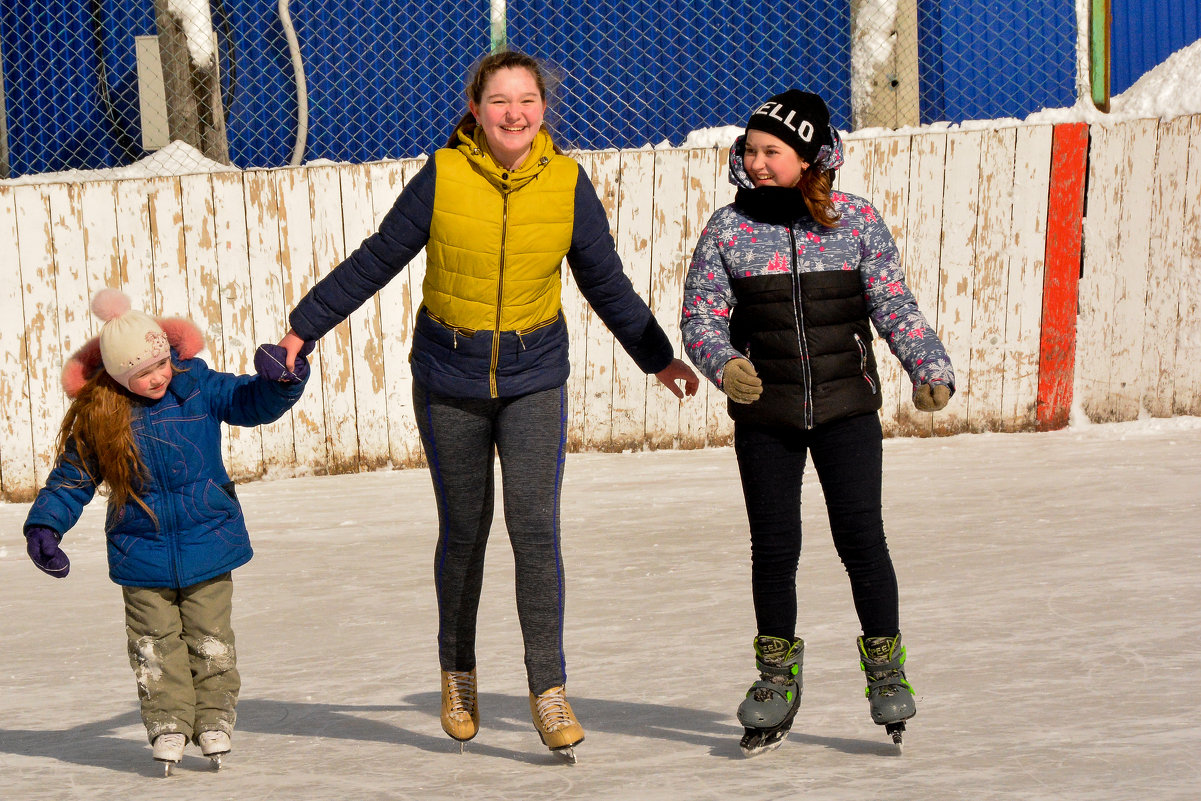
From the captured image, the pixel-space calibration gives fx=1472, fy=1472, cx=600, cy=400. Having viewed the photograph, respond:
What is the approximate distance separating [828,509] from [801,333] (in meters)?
0.43

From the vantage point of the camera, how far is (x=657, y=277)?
751cm

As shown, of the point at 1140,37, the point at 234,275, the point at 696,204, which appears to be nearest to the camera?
the point at 234,275

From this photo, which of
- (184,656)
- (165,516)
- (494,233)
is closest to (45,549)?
(165,516)

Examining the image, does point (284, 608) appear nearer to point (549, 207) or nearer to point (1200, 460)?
point (549, 207)

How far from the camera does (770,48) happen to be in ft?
28.3

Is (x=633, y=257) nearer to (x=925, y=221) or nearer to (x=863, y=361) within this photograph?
(x=925, y=221)

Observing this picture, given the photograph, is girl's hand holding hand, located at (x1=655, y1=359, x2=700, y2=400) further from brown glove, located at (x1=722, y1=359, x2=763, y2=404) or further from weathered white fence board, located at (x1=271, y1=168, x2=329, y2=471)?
weathered white fence board, located at (x1=271, y1=168, x2=329, y2=471)

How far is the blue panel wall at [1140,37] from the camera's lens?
28.5 ft

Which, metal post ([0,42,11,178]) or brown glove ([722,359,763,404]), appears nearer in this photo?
brown glove ([722,359,763,404])

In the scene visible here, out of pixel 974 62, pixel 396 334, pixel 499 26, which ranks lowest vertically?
pixel 396 334

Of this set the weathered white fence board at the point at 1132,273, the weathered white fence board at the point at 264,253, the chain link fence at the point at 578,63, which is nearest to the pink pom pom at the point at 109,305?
→ the weathered white fence board at the point at 264,253

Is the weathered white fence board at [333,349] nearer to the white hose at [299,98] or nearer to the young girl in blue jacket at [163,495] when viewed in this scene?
the white hose at [299,98]

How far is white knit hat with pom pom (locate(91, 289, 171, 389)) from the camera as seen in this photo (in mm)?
3477

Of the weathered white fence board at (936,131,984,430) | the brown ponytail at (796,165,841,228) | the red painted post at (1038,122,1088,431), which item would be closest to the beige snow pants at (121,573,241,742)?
the brown ponytail at (796,165,841,228)
